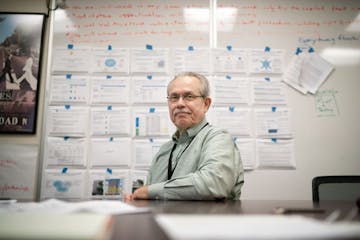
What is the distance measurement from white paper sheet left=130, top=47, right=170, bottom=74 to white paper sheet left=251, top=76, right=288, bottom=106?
0.66 m

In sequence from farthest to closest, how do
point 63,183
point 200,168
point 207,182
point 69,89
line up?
1. point 69,89
2. point 63,183
3. point 200,168
4. point 207,182

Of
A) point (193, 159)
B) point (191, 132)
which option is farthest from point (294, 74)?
point (193, 159)

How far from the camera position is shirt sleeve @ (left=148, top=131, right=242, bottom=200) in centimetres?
103

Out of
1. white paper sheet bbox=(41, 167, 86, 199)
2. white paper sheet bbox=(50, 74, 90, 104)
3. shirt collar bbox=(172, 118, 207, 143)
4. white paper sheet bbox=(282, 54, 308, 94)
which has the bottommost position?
white paper sheet bbox=(41, 167, 86, 199)

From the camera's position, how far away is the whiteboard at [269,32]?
1913mm

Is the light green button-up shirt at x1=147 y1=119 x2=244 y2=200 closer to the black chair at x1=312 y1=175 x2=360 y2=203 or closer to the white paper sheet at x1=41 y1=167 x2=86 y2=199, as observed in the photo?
the black chair at x1=312 y1=175 x2=360 y2=203

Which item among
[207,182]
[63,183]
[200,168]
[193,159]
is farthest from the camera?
[63,183]

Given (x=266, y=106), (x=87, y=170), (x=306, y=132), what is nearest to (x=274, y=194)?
(x=306, y=132)

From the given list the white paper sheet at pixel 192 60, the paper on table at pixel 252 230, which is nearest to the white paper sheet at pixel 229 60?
the white paper sheet at pixel 192 60

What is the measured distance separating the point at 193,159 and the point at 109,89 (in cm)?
95

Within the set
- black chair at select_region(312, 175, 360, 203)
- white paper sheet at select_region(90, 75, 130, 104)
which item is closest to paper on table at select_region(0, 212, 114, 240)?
black chair at select_region(312, 175, 360, 203)

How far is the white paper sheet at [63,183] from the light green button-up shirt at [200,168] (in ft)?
2.07

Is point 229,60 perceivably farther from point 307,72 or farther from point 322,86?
point 322,86

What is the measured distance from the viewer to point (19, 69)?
1.92m
